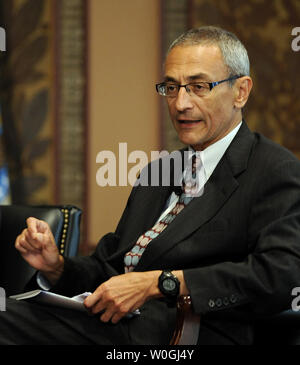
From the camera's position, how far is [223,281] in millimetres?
1713

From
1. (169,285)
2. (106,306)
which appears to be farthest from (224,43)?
(106,306)

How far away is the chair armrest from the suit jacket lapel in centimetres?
22

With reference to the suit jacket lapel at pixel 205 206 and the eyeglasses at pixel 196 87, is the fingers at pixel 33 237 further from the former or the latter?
the eyeglasses at pixel 196 87

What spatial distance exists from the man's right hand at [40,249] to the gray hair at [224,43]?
0.75m

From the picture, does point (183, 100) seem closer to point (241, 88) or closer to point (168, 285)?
point (241, 88)

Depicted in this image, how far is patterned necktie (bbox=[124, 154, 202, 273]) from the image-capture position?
2043 mm

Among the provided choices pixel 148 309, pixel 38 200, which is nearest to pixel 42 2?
pixel 38 200

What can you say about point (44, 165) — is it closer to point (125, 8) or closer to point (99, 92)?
point (99, 92)

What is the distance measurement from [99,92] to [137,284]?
268 centimetres

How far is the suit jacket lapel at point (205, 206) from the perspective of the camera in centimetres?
189

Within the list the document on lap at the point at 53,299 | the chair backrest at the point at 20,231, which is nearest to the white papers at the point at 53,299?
the document on lap at the point at 53,299

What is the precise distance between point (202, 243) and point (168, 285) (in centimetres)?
20

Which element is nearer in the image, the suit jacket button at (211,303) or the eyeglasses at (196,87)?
the suit jacket button at (211,303)

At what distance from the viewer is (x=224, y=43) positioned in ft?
6.59
